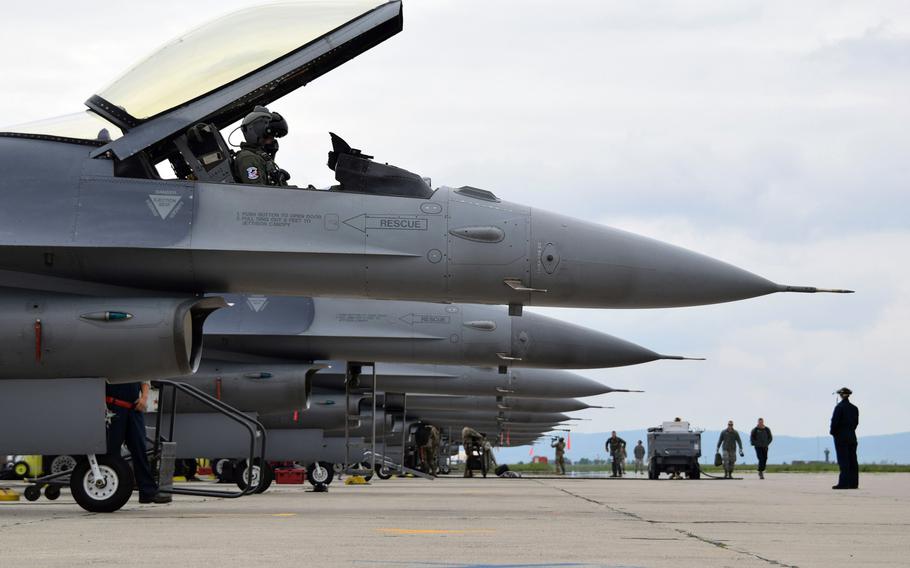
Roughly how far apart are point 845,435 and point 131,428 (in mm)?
10350

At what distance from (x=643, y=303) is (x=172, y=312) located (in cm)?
418

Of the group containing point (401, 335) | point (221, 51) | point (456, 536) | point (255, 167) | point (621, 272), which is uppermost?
point (221, 51)

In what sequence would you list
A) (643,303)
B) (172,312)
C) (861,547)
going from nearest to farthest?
(861,547) < (172,312) < (643,303)

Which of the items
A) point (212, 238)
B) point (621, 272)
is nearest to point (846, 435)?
point (621, 272)

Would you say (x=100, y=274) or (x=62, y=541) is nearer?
(x=62, y=541)

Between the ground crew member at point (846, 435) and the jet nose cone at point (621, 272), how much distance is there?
601 centimetres

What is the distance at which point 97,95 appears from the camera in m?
10.0

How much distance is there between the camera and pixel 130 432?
946cm

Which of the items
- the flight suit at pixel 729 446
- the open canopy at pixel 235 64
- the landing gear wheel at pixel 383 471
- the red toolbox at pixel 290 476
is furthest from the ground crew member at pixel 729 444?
the open canopy at pixel 235 64

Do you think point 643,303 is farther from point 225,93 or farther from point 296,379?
point 296,379

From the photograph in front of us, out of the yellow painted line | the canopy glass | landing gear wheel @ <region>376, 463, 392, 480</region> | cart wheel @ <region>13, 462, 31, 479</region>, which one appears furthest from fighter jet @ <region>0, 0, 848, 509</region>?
landing gear wheel @ <region>376, 463, 392, 480</region>

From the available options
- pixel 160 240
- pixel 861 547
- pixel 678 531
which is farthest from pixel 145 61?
pixel 861 547

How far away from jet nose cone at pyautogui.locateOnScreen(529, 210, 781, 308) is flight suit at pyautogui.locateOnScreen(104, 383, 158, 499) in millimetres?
3538

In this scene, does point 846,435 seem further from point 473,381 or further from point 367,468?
point 367,468
